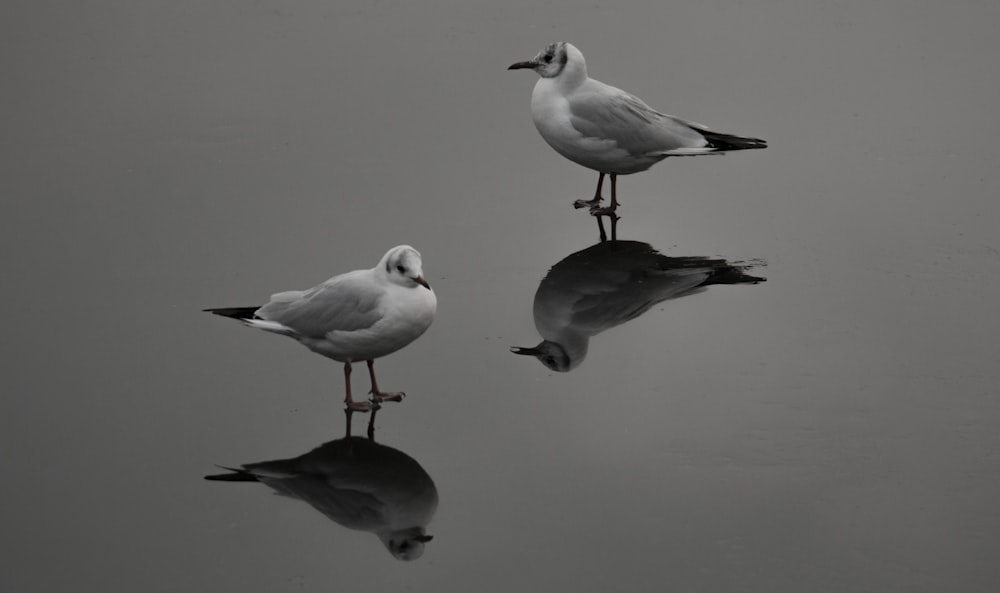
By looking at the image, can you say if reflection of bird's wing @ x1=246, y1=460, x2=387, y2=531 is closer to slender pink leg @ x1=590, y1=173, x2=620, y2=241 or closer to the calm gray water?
the calm gray water

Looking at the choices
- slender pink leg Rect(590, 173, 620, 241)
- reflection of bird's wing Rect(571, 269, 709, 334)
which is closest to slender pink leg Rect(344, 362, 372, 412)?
reflection of bird's wing Rect(571, 269, 709, 334)

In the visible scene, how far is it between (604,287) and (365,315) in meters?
2.03

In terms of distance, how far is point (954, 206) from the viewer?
8867mm

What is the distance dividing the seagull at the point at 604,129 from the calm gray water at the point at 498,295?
0.37 meters

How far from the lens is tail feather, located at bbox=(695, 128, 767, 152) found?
355 inches

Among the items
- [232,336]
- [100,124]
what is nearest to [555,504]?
[232,336]

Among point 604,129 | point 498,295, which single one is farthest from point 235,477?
point 604,129

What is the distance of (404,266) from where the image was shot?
6.36 meters

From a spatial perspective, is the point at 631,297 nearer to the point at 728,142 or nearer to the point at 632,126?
the point at 632,126

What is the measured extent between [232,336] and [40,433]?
52.5 inches

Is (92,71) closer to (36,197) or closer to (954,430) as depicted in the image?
(36,197)

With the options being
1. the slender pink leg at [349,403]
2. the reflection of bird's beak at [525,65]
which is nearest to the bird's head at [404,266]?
the slender pink leg at [349,403]

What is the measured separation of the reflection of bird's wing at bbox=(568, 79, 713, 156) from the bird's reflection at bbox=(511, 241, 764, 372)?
0.80 m

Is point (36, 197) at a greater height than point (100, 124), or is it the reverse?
point (100, 124)
